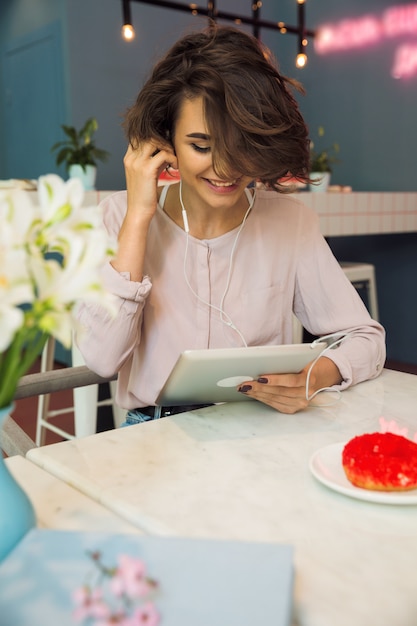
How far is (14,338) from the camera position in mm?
490

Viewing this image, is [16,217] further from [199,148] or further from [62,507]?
[199,148]

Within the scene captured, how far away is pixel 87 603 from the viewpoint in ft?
1.53

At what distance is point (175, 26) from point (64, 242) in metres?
4.58

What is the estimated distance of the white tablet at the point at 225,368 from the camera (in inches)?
37.0

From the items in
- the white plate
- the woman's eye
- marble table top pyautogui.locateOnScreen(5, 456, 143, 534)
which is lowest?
marble table top pyautogui.locateOnScreen(5, 456, 143, 534)

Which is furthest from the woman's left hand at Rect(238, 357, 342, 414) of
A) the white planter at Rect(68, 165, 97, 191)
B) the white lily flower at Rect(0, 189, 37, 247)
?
the white planter at Rect(68, 165, 97, 191)

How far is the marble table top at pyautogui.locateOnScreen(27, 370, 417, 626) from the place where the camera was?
0.58m

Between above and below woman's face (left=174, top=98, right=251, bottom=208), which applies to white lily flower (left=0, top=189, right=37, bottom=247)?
below

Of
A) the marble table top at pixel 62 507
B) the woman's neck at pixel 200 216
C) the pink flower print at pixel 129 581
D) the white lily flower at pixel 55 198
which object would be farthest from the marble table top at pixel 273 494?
the woman's neck at pixel 200 216

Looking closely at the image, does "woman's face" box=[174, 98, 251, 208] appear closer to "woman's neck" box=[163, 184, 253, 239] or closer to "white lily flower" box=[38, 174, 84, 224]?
"woman's neck" box=[163, 184, 253, 239]

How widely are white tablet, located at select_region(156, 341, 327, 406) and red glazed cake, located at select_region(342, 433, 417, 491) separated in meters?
0.24

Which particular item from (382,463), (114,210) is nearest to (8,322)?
(382,463)

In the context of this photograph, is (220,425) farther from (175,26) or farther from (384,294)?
(175,26)

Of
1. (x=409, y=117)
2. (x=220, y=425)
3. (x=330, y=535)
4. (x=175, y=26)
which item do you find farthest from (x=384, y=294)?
(x=330, y=535)
